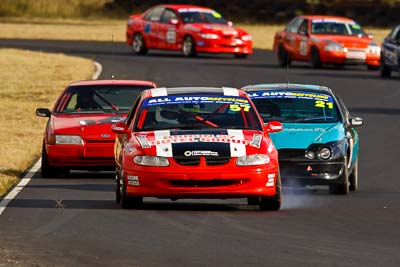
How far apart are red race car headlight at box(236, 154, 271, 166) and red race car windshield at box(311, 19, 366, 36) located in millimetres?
26637

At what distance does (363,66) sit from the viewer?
4447cm

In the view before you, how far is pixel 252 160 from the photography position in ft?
48.5

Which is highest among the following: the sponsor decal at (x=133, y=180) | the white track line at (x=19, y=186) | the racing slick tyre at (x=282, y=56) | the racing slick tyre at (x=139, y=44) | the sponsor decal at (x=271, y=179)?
the sponsor decal at (x=271, y=179)

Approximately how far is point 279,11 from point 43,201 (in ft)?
188

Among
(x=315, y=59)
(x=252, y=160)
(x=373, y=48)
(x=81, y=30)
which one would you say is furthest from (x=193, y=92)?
(x=81, y=30)

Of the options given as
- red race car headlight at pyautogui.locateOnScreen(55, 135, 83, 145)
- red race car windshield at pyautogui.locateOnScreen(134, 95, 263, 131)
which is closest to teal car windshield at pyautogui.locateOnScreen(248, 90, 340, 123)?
red race car windshield at pyautogui.locateOnScreen(134, 95, 263, 131)

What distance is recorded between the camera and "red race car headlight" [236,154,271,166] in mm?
14758

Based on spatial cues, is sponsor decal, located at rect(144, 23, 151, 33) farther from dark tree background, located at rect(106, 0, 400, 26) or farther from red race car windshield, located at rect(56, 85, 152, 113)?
red race car windshield, located at rect(56, 85, 152, 113)

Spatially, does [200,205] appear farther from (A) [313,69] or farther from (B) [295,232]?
(A) [313,69]

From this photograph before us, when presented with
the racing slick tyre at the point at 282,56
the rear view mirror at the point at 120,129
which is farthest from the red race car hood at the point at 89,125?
the racing slick tyre at the point at 282,56

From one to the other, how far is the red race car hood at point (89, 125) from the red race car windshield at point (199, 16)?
2547 cm

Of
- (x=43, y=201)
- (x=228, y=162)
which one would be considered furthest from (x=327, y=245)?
(x=43, y=201)

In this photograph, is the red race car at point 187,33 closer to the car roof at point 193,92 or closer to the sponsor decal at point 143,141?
the car roof at point 193,92

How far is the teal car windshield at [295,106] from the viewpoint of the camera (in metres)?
17.9
